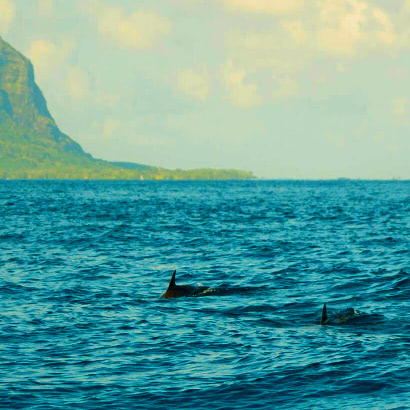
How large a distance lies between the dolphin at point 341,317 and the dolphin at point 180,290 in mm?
6257

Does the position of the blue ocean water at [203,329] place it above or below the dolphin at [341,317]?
below

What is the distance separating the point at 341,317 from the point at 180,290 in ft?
22.8

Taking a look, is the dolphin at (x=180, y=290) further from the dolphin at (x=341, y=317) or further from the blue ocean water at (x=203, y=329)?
the dolphin at (x=341, y=317)

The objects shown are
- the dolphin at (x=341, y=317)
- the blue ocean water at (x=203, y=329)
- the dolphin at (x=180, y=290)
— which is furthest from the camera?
the dolphin at (x=180, y=290)

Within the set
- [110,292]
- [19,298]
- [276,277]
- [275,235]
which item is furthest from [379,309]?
[275,235]

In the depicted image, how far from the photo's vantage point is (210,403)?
1305 cm

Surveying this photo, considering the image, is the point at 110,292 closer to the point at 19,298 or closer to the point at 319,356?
the point at 19,298

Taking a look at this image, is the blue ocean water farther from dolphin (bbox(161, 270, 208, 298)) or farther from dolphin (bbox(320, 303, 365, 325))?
dolphin (bbox(161, 270, 208, 298))

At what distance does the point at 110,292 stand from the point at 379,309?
10.2m

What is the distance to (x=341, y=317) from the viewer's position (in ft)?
66.7

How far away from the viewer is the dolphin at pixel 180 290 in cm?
2464

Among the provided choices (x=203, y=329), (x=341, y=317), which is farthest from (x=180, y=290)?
(x=341, y=317)

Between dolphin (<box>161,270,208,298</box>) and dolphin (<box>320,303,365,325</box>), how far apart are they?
20.5ft

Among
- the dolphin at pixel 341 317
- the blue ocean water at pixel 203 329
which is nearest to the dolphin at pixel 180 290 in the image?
the blue ocean water at pixel 203 329
